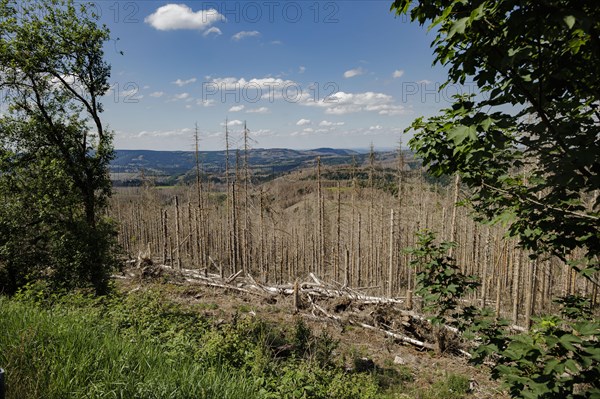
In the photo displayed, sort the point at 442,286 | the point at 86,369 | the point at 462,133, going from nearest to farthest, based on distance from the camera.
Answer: the point at 462,133 → the point at 86,369 → the point at 442,286

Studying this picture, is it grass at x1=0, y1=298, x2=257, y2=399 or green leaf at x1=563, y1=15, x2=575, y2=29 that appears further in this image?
grass at x1=0, y1=298, x2=257, y2=399

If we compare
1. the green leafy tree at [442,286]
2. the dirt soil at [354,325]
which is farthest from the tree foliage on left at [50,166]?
the green leafy tree at [442,286]

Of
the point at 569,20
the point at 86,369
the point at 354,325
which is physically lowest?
the point at 354,325

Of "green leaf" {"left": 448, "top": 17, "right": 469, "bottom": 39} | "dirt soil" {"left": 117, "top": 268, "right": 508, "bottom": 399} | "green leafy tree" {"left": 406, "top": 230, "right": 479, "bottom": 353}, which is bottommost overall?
"dirt soil" {"left": 117, "top": 268, "right": 508, "bottom": 399}

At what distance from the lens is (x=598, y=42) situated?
2004 millimetres

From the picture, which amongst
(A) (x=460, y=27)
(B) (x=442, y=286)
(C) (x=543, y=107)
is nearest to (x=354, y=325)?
(B) (x=442, y=286)

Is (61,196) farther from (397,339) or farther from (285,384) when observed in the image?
(397,339)

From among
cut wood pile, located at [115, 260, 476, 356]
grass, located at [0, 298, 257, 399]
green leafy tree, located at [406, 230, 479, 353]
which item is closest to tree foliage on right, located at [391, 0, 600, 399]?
green leafy tree, located at [406, 230, 479, 353]

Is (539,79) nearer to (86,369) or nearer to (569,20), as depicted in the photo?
(569,20)

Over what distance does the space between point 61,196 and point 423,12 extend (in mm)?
14499

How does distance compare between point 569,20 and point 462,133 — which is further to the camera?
point 462,133

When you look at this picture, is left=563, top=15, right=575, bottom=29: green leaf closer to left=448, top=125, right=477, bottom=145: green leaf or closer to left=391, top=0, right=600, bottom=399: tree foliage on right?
left=391, top=0, right=600, bottom=399: tree foliage on right

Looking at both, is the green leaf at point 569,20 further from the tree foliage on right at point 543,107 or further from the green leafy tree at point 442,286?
the green leafy tree at point 442,286

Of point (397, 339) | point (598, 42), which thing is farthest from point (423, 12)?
point (397, 339)
